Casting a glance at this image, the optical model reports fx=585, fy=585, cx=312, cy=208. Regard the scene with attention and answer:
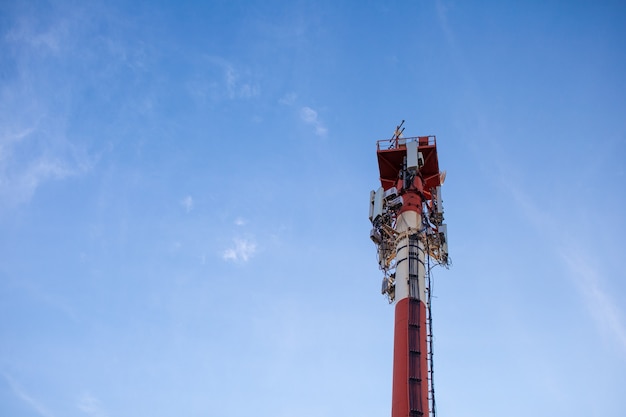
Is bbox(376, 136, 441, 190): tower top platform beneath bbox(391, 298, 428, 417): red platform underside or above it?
above

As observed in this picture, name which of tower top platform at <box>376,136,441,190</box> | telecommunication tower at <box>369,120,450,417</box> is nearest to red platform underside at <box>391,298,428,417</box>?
telecommunication tower at <box>369,120,450,417</box>

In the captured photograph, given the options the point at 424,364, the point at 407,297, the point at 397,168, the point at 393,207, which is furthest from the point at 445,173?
the point at 424,364

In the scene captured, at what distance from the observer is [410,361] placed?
3662 cm

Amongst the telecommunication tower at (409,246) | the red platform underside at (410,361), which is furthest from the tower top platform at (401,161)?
the red platform underside at (410,361)

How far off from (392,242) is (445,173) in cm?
1103

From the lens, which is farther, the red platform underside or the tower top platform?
the tower top platform

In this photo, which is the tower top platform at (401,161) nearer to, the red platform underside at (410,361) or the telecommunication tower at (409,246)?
the telecommunication tower at (409,246)

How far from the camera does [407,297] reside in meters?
39.8

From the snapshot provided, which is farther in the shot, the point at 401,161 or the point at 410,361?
the point at 401,161

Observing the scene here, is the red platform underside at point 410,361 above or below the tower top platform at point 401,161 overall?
below

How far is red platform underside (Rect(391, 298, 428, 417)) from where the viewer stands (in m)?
34.9

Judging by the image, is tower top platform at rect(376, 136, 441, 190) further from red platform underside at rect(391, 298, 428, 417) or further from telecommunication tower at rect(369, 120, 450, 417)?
red platform underside at rect(391, 298, 428, 417)

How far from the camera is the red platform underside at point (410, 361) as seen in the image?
3491 centimetres

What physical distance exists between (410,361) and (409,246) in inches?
363
